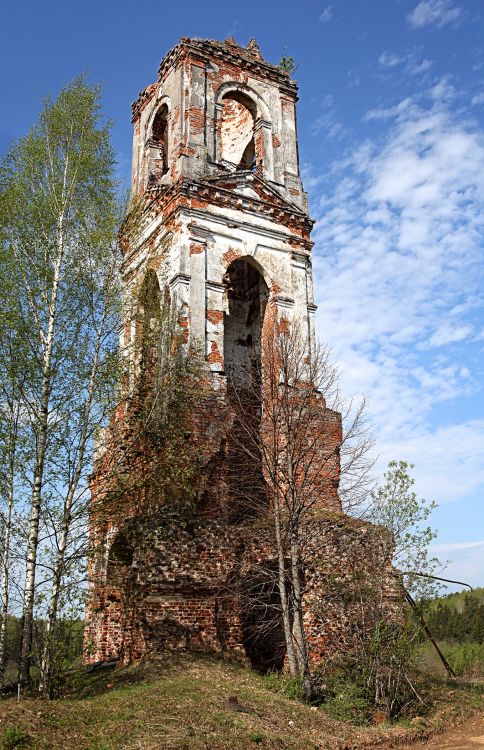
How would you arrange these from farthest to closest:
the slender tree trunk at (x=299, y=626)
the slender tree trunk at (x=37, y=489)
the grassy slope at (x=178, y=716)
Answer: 1. the slender tree trunk at (x=299, y=626)
2. the slender tree trunk at (x=37, y=489)
3. the grassy slope at (x=178, y=716)

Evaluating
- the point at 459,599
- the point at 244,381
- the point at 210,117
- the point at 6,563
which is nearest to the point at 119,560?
the point at 6,563

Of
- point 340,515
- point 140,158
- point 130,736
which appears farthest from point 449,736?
point 140,158

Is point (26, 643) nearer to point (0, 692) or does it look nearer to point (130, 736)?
point (0, 692)

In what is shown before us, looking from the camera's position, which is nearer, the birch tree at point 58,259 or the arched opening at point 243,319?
the birch tree at point 58,259

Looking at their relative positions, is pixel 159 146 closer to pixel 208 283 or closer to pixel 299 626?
pixel 208 283

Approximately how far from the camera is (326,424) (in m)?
12.3

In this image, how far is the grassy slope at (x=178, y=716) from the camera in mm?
6977

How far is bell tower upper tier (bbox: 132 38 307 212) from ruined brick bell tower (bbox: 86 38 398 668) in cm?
3

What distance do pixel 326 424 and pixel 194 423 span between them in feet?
8.08

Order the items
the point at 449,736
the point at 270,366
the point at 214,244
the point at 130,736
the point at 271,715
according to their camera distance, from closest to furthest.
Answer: the point at 130,736
the point at 271,715
the point at 449,736
the point at 270,366
the point at 214,244

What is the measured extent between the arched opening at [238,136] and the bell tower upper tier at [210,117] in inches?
2.3

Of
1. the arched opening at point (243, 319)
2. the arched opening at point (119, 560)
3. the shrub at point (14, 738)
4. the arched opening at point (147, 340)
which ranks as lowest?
the shrub at point (14, 738)

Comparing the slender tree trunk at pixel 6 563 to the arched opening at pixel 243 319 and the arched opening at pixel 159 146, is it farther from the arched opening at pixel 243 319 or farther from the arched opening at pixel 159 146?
the arched opening at pixel 159 146

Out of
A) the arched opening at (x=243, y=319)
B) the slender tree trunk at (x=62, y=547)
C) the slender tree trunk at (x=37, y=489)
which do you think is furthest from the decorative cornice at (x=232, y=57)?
the slender tree trunk at (x=62, y=547)
